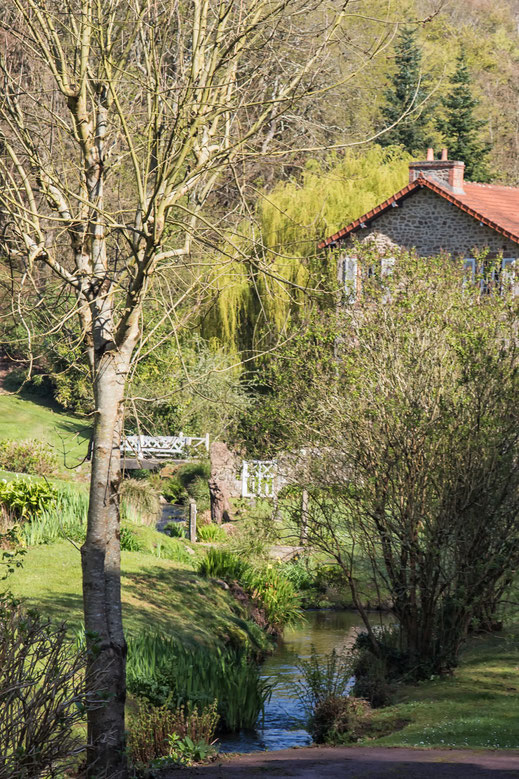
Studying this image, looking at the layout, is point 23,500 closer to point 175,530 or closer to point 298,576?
point 175,530

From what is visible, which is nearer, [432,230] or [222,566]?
[222,566]

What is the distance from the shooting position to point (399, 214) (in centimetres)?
2922

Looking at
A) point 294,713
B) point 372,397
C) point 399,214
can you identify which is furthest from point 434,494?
point 399,214

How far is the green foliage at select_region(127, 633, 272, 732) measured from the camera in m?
9.58

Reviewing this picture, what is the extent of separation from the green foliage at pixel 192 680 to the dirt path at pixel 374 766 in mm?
1147

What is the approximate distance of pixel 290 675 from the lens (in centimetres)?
1267

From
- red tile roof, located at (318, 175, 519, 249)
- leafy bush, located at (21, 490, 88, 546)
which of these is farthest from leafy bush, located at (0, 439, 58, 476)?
red tile roof, located at (318, 175, 519, 249)

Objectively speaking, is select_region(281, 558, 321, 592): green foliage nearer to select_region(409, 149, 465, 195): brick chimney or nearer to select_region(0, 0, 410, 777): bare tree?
select_region(0, 0, 410, 777): bare tree

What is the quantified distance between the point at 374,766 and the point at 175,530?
11942 mm

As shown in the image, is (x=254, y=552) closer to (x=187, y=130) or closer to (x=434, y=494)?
(x=434, y=494)

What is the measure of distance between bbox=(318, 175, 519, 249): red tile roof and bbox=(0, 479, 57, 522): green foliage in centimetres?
1253

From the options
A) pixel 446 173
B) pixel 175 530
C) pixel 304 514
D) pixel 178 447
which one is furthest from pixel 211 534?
pixel 446 173

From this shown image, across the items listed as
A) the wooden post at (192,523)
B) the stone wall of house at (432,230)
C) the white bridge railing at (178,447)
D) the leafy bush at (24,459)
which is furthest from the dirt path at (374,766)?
the stone wall of house at (432,230)

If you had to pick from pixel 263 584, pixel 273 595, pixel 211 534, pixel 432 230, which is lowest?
pixel 273 595
